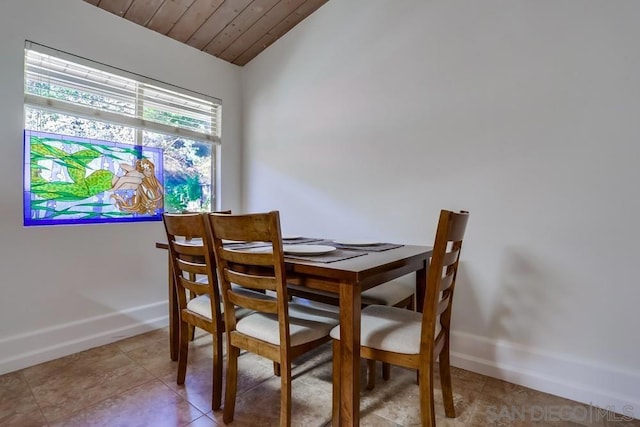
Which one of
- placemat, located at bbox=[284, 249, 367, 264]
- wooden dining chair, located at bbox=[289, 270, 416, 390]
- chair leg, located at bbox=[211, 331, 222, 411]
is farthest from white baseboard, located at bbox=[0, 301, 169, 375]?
placemat, located at bbox=[284, 249, 367, 264]

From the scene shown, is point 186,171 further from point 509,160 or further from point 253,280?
point 509,160

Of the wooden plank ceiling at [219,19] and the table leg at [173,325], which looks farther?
the wooden plank ceiling at [219,19]

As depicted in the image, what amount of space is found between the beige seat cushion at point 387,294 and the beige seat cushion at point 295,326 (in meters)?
0.31

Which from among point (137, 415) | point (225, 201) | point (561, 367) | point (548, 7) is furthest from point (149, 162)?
point (561, 367)

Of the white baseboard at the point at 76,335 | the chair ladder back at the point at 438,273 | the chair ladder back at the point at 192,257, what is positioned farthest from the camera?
the white baseboard at the point at 76,335

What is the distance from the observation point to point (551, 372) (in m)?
1.71

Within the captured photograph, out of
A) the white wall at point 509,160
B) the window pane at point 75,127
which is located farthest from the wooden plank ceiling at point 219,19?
the window pane at point 75,127

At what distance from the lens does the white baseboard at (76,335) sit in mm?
1949

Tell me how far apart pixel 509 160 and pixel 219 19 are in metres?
2.35

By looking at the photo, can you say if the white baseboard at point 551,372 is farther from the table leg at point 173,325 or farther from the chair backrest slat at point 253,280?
the table leg at point 173,325

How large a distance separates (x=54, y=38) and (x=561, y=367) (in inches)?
141

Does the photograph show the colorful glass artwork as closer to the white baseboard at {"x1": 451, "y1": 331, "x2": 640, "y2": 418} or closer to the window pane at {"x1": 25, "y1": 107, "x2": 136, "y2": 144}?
the window pane at {"x1": 25, "y1": 107, "x2": 136, "y2": 144}

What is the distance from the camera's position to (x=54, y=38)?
6.91 ft

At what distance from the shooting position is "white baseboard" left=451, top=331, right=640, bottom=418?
1.54 metres
